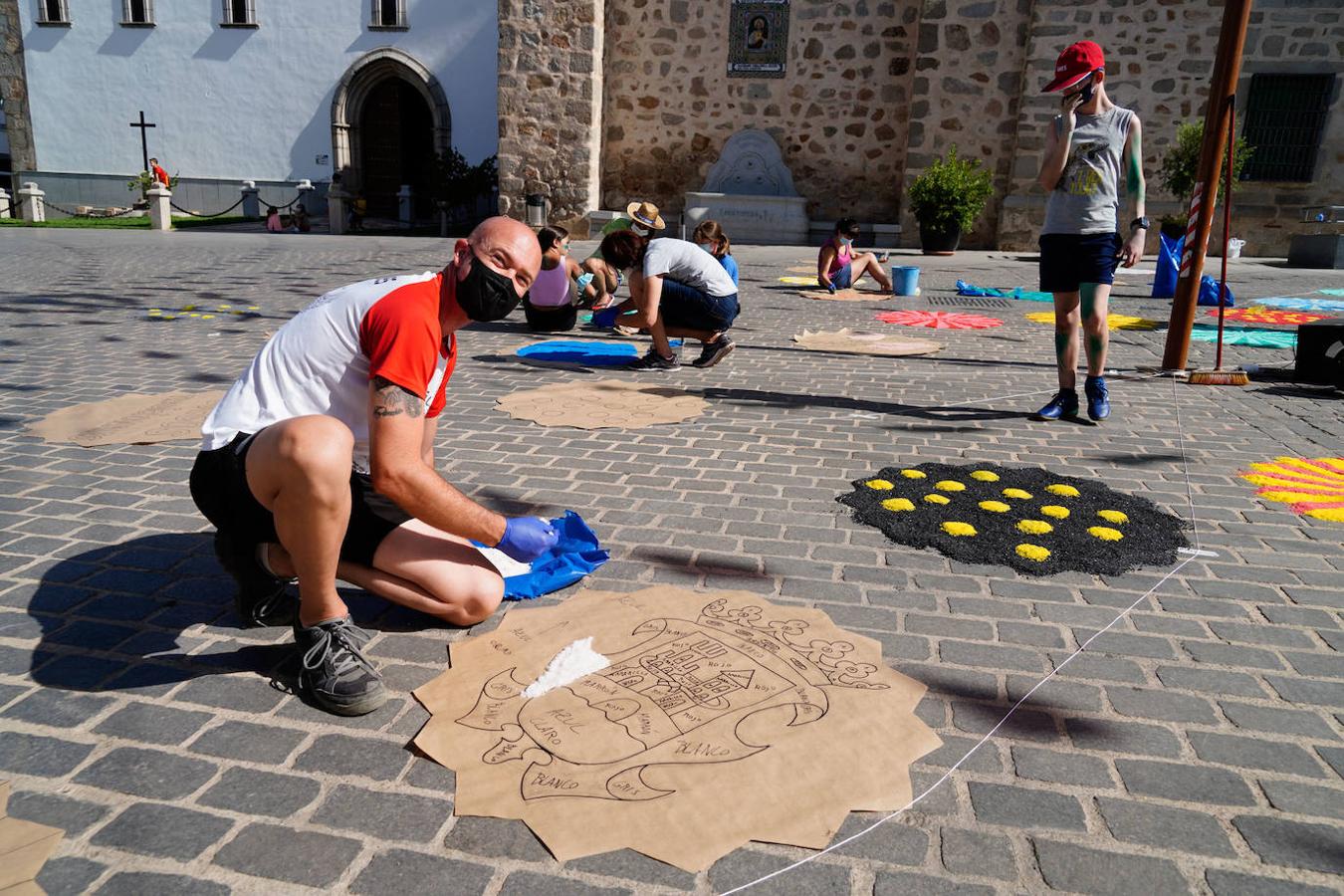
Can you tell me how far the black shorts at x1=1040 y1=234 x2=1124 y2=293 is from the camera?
4855 mm

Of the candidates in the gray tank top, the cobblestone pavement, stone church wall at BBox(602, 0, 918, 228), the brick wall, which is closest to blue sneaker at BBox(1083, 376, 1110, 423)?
the cobblestone pavement

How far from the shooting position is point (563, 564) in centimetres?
294

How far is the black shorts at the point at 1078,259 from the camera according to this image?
4855 millimetres

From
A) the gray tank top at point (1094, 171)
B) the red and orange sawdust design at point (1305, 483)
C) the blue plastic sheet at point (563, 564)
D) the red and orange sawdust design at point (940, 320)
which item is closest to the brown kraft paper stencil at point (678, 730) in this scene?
the blue plastic sheet at point (563, 564)

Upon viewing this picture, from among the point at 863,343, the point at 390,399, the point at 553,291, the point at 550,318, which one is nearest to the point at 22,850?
the point at 390,399

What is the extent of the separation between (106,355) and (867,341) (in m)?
5.72

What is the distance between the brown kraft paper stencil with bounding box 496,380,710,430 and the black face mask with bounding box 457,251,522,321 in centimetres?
245

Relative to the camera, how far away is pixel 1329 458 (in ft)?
14.7

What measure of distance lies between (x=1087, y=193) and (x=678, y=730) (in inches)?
159

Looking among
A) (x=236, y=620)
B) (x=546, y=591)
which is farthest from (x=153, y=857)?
(x=546, y=591)

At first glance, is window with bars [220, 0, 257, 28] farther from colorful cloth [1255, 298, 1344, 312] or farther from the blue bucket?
colorful cloth [1255, 298, 1344, 312]

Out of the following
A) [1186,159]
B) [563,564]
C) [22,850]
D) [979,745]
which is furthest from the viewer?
[1186,159]

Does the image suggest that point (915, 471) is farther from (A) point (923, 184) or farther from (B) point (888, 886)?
(A) point (923, 184)

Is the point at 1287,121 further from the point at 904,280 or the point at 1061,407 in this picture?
the point at 1061,407
